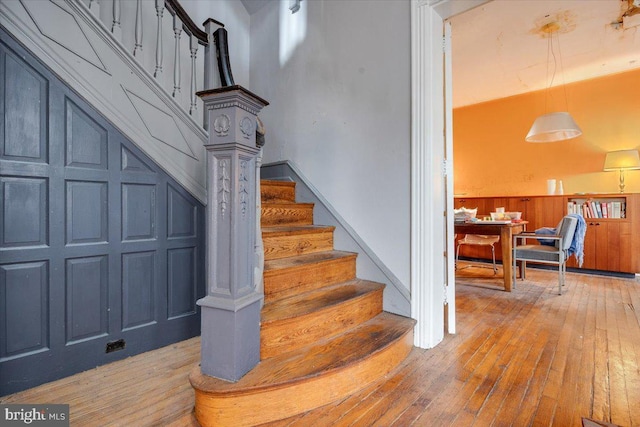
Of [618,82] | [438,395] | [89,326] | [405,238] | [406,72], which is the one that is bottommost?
[438,395]

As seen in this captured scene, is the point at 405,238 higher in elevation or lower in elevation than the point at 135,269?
higher

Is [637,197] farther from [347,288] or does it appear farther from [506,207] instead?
[347,288]

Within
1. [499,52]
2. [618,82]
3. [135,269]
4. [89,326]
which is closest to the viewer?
[89,326]

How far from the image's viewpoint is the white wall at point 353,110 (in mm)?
2178

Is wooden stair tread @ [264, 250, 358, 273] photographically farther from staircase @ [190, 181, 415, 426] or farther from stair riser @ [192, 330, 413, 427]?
stair riser @ [192, 330, 413, 427]

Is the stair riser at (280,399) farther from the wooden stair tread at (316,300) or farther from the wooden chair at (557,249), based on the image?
the wooden chair at (557,249)

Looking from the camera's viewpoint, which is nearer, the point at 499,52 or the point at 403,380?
the point at 403,380

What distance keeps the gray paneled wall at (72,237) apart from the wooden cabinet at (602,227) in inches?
203

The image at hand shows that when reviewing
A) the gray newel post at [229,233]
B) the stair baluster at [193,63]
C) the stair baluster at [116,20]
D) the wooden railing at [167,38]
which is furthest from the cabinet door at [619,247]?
the stair baluster at [116,20]

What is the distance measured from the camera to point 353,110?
2.47 metres

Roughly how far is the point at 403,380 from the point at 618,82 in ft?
18.4

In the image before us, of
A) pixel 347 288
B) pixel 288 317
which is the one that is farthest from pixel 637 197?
pixel 288 317

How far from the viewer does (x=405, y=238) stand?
2.14 m

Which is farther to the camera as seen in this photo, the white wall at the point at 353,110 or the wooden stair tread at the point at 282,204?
the wooden stair tread at the point at 282,204
